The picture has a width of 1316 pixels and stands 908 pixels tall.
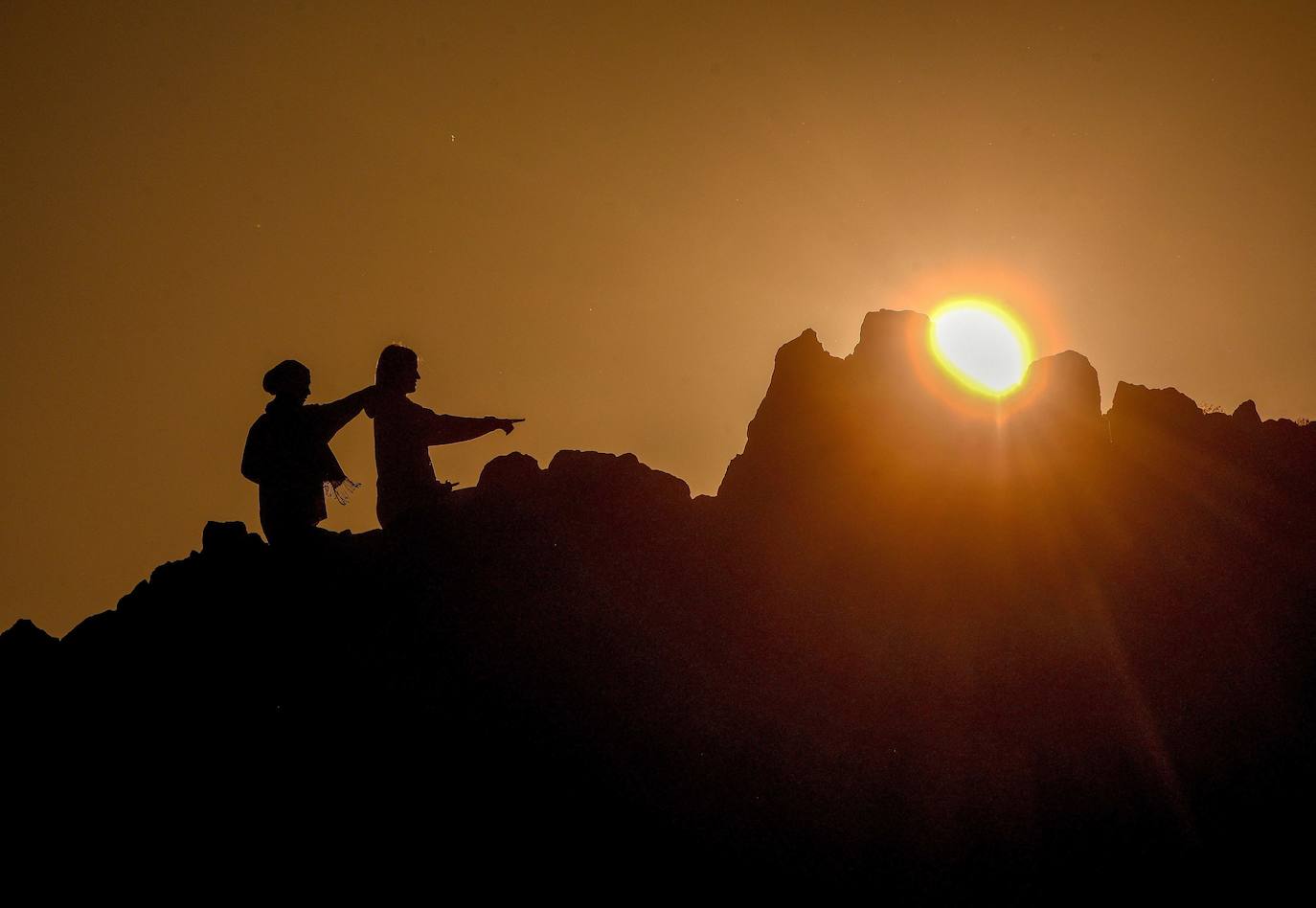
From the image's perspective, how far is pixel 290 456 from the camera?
1792 centimetres

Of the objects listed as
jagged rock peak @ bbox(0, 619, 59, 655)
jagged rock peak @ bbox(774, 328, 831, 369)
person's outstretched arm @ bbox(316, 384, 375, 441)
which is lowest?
jagged rock peak @ bbox(0, 619, 59, 655)

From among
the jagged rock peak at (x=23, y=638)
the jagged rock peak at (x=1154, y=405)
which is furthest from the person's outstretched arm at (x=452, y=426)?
the jagged rock peak at (x=1154, y=405)

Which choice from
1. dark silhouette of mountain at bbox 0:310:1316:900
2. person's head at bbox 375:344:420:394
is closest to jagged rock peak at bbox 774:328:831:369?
dark silhouette of mountain at bbox 0:310:1316:900

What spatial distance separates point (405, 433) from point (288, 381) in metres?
2.30

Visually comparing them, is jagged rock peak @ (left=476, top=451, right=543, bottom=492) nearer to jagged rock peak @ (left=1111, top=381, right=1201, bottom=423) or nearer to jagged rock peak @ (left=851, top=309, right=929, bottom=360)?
jagged rock peak @ (left=851, top=309, right=929, bottom=360)

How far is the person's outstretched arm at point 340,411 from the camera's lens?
60.6 ft

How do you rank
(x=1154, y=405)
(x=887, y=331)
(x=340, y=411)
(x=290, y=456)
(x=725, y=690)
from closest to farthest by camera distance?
1. (x=290, y=456)
2. (x=340, y=411)
3. (x=725, y=690)
4. (x=1154, y=405)
5. (x=887, y=331)

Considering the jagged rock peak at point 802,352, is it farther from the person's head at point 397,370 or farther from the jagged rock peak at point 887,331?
the person's head at point 397,370

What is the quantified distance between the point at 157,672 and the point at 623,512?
941 cm

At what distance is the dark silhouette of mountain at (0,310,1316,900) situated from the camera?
56.2 ft

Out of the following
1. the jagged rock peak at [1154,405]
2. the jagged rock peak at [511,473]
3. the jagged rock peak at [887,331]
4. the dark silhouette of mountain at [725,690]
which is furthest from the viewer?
the jagged rock peak at [887,331]

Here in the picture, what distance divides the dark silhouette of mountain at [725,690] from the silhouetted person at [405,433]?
612 millimetres

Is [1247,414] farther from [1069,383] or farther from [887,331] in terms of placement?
[887,331]

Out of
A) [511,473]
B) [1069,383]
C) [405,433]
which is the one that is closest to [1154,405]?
[1069,383]
